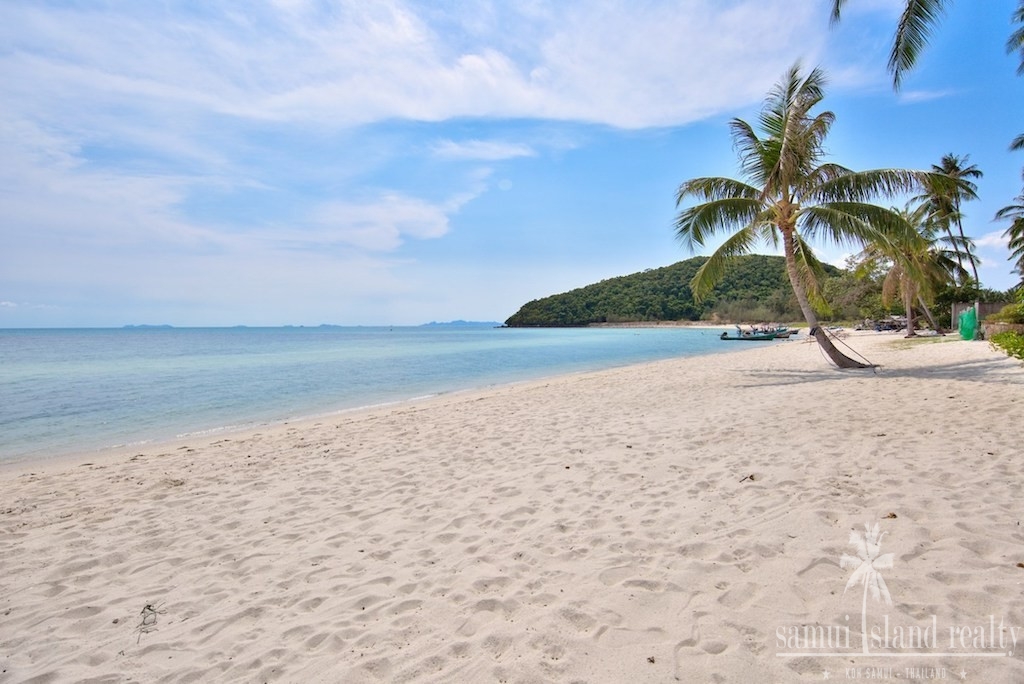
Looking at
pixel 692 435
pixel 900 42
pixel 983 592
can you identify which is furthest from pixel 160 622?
pixel 900 42

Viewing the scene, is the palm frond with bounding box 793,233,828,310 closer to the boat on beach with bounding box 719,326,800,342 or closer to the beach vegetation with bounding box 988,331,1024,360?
the beach vegetation with bounding box 988,331,1024,360

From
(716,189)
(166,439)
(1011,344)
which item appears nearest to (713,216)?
(716,189)

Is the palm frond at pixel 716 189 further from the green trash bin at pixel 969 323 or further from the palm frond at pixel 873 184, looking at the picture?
the green trash bin at pixel 969 323

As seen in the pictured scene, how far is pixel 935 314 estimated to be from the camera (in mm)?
31062

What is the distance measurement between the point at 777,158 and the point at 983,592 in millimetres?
12055

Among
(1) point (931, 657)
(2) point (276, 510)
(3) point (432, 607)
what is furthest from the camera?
(2) point (276, 510)

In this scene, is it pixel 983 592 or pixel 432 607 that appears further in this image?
pixel 432 607

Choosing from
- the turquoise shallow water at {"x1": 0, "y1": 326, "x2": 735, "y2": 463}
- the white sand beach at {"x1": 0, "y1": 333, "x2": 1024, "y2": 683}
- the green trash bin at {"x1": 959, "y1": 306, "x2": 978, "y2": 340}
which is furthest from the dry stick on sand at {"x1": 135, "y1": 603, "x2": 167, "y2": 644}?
the green trash bin at {"x1": 959, "y1": 306, "x2": 978, "y2": 340}

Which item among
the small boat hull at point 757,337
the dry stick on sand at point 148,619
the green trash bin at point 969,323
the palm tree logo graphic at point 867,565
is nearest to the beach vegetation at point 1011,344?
the green trash bin at point 969,323

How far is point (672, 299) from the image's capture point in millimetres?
95312

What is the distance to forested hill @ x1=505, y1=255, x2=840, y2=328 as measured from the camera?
77000 mm

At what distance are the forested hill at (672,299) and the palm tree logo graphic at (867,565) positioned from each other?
6137 cm

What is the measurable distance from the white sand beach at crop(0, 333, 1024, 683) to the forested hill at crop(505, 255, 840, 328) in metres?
59.9

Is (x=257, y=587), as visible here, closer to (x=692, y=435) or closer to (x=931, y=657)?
(x=931, y=657)
